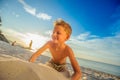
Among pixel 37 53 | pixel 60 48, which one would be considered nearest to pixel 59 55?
pixel 60 48

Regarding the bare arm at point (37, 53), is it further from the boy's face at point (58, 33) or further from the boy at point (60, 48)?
the boy's face at point (58, 33)

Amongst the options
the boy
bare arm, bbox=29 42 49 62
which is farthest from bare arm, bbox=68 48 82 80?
bare arm, bbox=29 42 49 62

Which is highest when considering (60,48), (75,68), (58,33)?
(58,33)

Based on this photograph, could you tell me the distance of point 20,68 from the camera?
0.93m

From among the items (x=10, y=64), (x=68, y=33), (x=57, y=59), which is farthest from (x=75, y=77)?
(x=10, y=64)

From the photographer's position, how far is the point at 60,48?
184 cm

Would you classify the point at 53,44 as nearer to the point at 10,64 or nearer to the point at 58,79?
the point at 58,79

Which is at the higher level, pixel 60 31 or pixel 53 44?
pixel 60 31

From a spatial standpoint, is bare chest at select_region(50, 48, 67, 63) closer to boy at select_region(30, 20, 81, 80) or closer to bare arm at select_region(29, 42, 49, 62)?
boy at select_region(30, 20, 81, 80)

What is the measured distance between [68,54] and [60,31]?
298 millimetres

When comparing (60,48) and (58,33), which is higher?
(58,33)

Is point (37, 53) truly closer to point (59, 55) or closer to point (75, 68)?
point (59, 55)

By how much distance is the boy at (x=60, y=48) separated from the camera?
168 centimetres

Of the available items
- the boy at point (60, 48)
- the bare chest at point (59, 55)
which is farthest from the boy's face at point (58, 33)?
the bare chest at point (59, 55)
